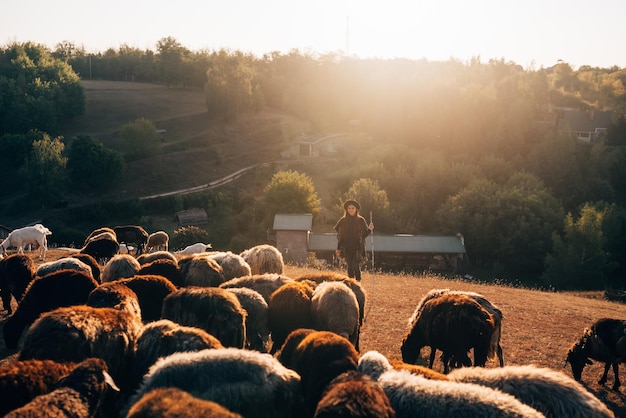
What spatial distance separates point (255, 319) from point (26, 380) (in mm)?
4700

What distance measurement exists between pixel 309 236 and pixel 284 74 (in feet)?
232

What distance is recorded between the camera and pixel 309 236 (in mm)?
51125

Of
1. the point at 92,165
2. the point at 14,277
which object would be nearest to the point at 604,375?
the point at 14,277

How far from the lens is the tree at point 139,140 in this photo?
76.7 meters

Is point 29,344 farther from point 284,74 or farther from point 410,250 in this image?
point 284,74

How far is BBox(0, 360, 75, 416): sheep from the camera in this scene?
6443 mm

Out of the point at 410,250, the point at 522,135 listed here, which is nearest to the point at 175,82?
the point at 522,135

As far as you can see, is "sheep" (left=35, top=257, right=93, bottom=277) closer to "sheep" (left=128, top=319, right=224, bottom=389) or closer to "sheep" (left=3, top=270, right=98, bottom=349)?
"sheep" (left=3, top=270, right=98, bottom=349)

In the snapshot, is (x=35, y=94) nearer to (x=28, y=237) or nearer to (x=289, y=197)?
(x=289, y=197)

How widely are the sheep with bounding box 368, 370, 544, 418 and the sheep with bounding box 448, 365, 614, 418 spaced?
0.56 m

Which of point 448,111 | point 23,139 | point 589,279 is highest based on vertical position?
point 448,111

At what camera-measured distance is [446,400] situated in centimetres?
655

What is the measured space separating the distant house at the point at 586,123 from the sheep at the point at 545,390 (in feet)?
282

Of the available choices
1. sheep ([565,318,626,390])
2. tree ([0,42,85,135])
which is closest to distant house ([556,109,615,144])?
tree ([0,42,85,135])
